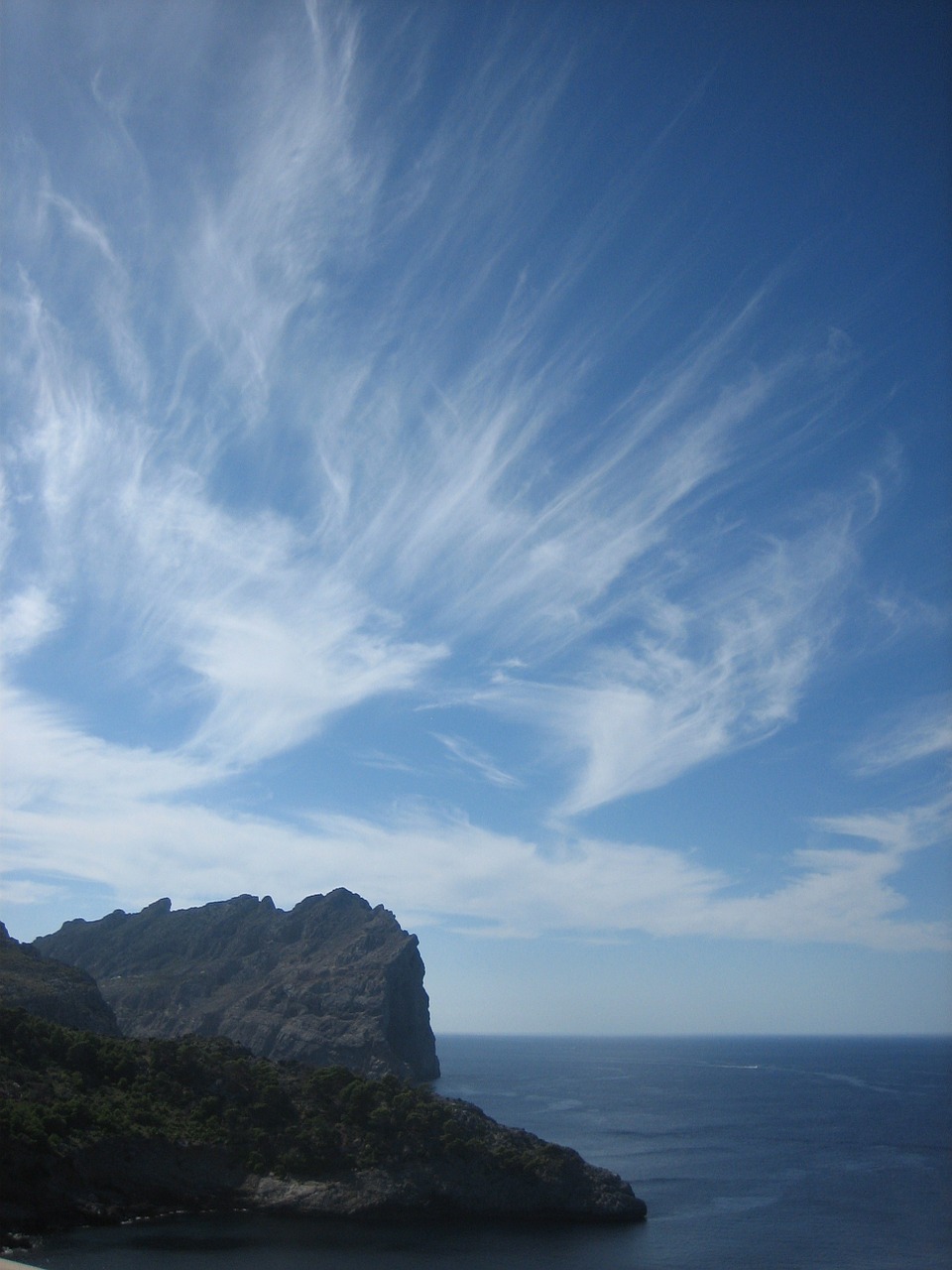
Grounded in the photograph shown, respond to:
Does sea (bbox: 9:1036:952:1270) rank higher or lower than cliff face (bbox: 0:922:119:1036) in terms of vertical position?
lower

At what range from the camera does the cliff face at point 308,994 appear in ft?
517

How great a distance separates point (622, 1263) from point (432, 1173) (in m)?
15.3

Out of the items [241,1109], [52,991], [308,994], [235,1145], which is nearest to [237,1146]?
[235,1145]

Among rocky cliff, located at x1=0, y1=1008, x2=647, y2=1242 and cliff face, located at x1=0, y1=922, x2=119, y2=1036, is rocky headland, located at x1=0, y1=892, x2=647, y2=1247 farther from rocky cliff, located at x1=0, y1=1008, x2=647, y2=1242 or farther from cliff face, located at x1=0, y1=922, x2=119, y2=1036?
cliff face, located at x1=0, y1=922, x2=119, y2=1036

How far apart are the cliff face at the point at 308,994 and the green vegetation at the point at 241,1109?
80597 mm

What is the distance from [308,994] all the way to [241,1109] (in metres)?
102

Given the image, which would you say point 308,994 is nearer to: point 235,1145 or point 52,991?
point 52,991

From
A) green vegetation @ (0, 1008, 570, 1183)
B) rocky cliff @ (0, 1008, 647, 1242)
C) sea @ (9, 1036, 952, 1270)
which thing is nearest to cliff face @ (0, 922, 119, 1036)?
green vegetation @ (0, 1008, 570, 1183)

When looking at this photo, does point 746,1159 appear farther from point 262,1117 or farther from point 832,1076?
point 832,1076

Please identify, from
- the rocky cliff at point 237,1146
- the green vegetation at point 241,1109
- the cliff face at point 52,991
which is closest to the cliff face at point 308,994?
the cliff face at point 52,991

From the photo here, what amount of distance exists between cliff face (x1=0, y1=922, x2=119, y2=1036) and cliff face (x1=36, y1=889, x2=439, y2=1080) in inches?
1724

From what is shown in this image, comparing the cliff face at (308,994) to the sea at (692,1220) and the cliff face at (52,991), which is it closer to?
the sea at (692,1220)

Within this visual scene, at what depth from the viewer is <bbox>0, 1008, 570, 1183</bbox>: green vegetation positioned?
65750 millimetres

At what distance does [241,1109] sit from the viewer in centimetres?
7144
